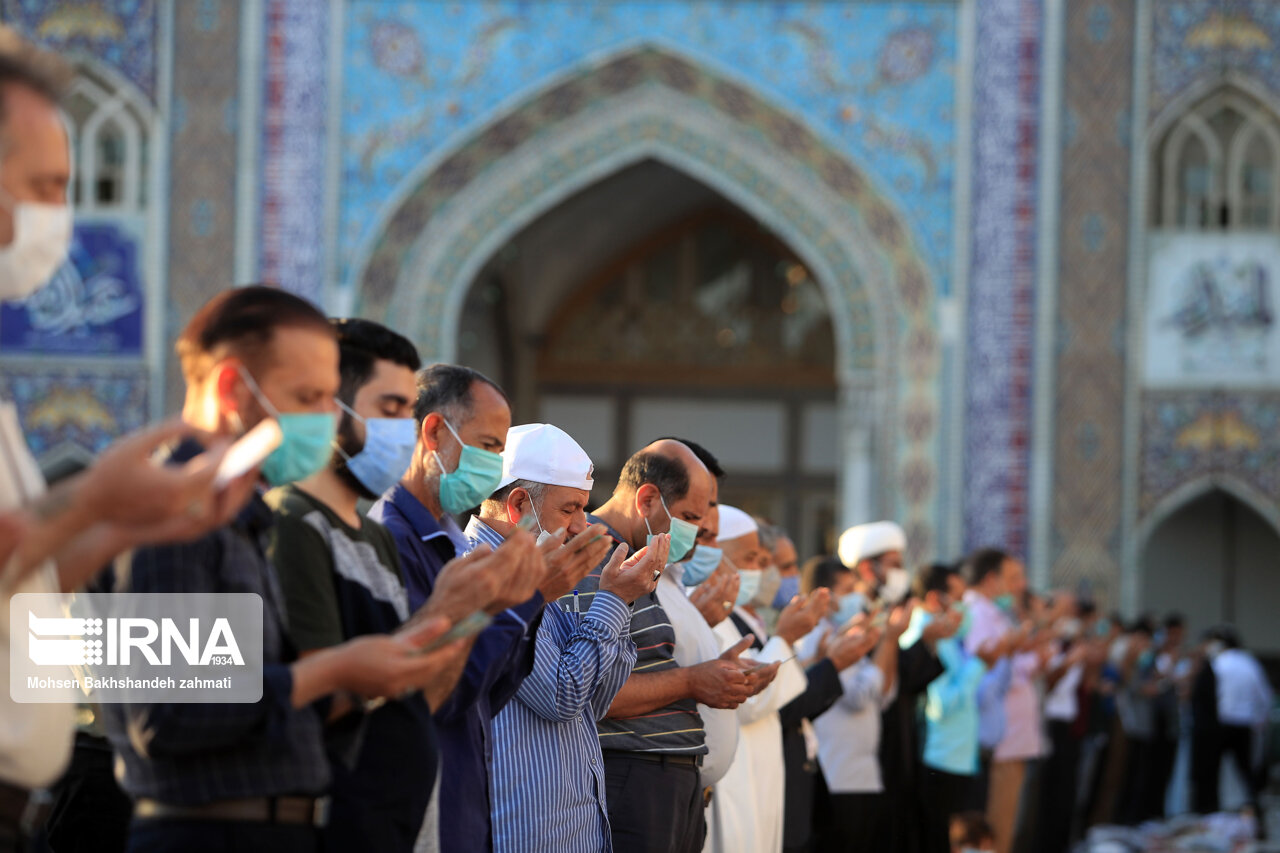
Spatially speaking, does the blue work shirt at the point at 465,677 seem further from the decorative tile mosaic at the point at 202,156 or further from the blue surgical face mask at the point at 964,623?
the decorative tile mosaic at the point at 202,156

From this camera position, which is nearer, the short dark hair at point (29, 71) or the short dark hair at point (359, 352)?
the short dark hair at point (29, 71)

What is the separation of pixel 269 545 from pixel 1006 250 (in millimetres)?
10575

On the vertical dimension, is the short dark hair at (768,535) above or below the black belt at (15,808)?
above

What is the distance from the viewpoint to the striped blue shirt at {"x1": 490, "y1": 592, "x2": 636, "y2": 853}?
304cm

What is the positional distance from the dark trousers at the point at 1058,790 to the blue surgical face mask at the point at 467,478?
6.67 m

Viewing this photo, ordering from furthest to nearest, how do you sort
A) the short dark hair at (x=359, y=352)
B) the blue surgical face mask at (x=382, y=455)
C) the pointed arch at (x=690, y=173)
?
the pointed arch at (x=690, y=173) → the short dark hair at (x=359, y=352) → the blue surgical face mask at (x=382, y=455)

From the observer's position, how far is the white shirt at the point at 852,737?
18.1 ft

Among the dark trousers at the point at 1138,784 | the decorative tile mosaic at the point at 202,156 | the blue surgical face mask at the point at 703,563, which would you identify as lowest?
the dark trousers at the point at 1138,784

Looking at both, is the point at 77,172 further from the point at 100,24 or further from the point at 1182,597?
the point at 1182,597

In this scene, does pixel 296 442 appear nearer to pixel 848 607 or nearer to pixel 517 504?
pixel 517 504

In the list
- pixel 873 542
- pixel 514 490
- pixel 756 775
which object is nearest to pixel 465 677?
pixel 514 490

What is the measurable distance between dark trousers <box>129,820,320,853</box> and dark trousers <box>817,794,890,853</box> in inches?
142

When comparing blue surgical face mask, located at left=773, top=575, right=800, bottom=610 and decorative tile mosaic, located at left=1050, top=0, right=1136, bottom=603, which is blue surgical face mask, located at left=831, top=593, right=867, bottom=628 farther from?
decorative tile mosaic, located at left=1050, top=0, right=1136, bottom=603

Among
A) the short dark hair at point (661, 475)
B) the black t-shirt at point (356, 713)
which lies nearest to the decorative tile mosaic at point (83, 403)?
the short dark hair at point (661, 475)
